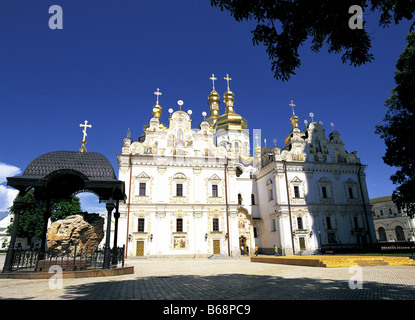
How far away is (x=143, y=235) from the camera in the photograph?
91.1ft

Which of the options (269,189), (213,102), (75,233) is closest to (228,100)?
(213,102)

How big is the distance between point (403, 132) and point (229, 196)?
17018 millimetres

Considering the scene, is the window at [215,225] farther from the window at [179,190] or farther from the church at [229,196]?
the window at [179,190]

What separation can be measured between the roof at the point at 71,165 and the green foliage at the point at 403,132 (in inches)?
789

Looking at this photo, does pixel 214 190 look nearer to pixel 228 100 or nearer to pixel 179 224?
pixel 179 224

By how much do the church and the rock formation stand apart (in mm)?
15100

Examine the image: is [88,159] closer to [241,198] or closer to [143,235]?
[143,235]

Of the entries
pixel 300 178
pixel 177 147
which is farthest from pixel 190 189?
pixel 300 178

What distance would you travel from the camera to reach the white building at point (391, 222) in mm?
53312

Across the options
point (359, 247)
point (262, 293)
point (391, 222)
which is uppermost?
point (391, 222)

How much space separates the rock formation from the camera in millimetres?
11594

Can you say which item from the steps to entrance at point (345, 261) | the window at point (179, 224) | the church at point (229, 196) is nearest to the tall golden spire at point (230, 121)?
the church at point (229, 196)

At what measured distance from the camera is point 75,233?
39.3 feet
